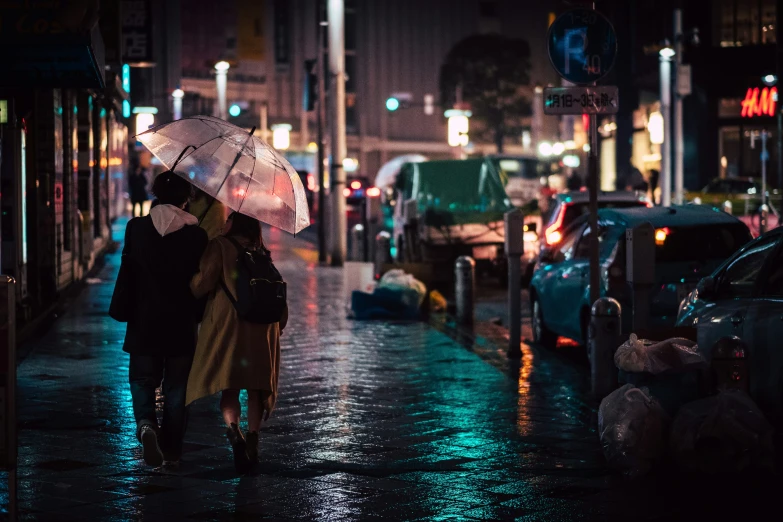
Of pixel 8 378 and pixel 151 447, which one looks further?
pixel 151 447

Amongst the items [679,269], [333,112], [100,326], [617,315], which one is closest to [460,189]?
[333,112]

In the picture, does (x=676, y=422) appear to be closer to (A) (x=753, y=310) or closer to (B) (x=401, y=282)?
(A) (x=753, y=310)

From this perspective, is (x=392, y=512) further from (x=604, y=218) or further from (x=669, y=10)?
(x=669, y=10)

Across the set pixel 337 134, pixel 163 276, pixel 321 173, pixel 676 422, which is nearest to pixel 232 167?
pixel 163 276

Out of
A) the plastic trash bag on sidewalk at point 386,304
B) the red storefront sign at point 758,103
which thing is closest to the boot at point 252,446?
the plastic trash bag on sidewalk at point 386,304

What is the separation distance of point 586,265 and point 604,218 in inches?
22.4

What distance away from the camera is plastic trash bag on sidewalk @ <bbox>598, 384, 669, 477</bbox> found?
24.5 ft

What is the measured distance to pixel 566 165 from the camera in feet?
220

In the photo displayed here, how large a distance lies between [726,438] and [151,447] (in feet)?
10.3

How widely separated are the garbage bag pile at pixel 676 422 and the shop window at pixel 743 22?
47038mm

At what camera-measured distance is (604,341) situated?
1016cm

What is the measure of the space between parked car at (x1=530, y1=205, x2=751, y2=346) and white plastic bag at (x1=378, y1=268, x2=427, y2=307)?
3998mm

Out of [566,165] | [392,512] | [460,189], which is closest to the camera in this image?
[392,512]

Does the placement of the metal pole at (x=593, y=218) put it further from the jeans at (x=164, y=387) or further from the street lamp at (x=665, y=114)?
the street lamp at (x=665, y=114)
